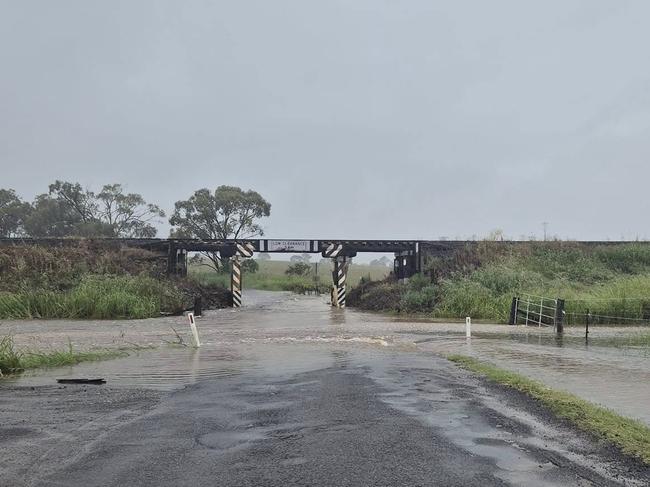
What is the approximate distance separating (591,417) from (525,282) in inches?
960

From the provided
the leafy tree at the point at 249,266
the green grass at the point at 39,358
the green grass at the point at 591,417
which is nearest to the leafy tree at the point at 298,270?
the leafy tree at the point at 249,266

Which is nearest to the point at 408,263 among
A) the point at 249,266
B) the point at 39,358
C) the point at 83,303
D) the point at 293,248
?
the point at 293,248

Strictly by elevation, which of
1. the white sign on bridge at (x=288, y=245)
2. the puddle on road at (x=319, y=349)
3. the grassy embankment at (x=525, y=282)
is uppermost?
the white sign on bridge at (x=288, y=245)

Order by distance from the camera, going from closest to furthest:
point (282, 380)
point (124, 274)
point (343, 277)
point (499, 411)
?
1. point (499, 411)
2. point (282, 380)
3. point (124, 274)
4. point (343, 277)

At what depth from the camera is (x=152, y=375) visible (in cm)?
1056

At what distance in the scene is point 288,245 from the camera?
37.4m

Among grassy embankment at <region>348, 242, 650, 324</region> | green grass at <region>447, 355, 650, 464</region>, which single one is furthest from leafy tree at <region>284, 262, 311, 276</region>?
green grass at <region>447, 355, 650, 464</region>

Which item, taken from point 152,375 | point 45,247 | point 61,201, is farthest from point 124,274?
point 61,201

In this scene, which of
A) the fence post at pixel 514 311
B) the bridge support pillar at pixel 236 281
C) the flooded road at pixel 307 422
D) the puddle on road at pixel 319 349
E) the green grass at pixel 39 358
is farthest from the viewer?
the bridge support pillar at pixel 236 281

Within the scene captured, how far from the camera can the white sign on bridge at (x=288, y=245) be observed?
3728 cm

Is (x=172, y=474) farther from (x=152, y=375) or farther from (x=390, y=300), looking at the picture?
(x=390, y=300)

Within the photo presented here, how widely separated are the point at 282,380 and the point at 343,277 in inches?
1050

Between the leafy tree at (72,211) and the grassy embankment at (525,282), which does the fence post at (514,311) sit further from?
the leafy tree at (72,211)

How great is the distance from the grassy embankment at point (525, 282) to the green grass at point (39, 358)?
1721 cm
